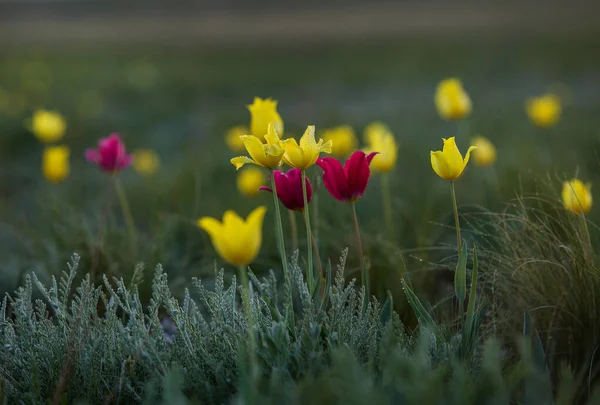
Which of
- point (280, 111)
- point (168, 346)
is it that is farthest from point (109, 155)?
point (280, 111)

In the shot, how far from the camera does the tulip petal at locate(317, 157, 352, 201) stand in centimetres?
153

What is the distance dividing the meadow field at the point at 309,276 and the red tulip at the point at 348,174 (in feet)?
0.49

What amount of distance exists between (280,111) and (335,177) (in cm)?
558

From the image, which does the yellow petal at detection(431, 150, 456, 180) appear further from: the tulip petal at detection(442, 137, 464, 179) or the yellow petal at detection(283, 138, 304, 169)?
the yellow petal at detection(283, 138, 304, 169)

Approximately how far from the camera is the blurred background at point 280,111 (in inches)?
94.9

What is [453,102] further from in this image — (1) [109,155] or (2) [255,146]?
(2) [255,146]

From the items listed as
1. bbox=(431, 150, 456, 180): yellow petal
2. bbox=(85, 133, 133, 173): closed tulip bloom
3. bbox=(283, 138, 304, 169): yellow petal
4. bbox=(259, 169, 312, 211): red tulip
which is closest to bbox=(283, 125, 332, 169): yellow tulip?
bbox=(283, 138, 304, 169): yellow petal

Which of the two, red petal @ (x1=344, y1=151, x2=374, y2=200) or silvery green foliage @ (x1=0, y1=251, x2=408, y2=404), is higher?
red petal @ (x1=344, y1=151, x2=374, y2=200)

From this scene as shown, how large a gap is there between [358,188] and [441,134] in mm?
3859

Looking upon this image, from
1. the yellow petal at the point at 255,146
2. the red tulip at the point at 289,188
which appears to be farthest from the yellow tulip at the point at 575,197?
the yellow petal at the point at 255,146

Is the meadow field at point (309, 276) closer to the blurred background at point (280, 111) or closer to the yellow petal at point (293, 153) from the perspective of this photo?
the blurred background at point (280, 111)

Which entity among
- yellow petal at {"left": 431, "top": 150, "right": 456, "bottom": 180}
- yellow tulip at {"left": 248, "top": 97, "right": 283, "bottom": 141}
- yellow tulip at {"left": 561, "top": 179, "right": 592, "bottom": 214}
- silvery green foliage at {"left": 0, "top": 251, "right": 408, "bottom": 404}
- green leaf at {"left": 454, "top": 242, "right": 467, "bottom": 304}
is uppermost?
yellow tulip at {"left": 248, "top": 97, "right": 283, "bottom": 141}

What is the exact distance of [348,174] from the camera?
5.04ft

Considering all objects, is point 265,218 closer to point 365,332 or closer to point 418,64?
point 365,332
